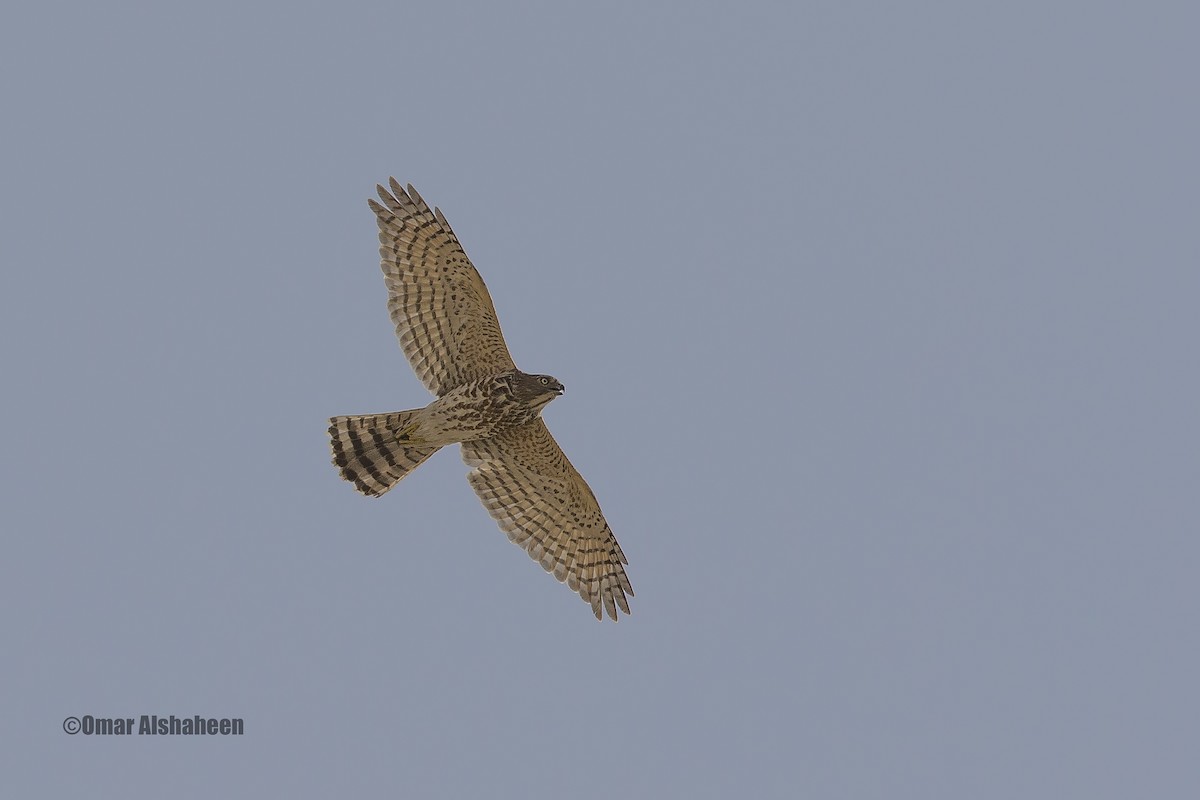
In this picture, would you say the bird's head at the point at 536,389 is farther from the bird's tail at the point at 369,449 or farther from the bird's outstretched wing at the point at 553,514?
the bird's tail at the point at 369,449

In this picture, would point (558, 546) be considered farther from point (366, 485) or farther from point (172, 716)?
point (172, 716)

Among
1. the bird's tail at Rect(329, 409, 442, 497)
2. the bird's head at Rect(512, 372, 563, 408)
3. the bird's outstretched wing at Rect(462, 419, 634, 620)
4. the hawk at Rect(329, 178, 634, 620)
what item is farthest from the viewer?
the bird's outstretched wing at Rect(462, 419, 634, 620)

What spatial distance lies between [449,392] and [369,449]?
1128 mm

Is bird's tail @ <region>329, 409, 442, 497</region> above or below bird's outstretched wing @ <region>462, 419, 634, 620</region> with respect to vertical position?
above

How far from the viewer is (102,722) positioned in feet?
49.2

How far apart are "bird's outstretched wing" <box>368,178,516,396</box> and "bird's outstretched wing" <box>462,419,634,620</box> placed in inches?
38.4

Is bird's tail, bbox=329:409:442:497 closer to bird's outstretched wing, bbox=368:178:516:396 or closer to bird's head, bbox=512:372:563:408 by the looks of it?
bird's outstretched wing, bbox=368:178:516:396

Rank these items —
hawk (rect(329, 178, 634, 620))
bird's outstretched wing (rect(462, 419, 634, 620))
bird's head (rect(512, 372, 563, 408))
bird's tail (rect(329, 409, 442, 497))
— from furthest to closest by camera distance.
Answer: bird's outstretched wing (rect(462, 419, 634, 620))
bird's tail (rect(329, 409, 442, 497))
hawk (rect(329, 178, 634, 620))
bird's head (rect(512, 372, 563, 408))

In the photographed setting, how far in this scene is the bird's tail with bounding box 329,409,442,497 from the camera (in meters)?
15.4

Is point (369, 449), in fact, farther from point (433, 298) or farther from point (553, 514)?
point (553, 514)

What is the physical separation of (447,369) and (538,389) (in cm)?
113

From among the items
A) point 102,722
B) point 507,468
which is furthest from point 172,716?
point 507,468

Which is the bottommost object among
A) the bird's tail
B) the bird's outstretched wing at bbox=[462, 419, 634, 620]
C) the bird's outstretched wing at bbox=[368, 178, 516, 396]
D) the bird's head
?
the bird's outstretched wing at bbox=[462, 419, 634, 620]

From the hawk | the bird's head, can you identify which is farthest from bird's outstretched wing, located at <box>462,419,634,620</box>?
the bird's head
